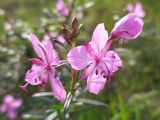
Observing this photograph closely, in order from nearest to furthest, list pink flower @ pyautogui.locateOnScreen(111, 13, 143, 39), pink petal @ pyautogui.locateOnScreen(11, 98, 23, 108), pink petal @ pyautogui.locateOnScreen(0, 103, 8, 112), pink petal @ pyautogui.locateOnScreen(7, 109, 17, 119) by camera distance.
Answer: pink flower @ pyautogui.locateOnScreen(111, 13, 143, 39), pink petal @ pyautogui.locateOnScreen(11, 98, 23, 108), pink petal @ pyautogui.locateOnScreen(7, 109, 17, 119), pink petal @ pyautogui.locateOnScreen(0, 103, 8, 112)

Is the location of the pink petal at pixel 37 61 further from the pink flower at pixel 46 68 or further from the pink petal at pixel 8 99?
the pink petal at pixel 8 99

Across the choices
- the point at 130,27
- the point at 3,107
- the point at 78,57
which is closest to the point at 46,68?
the point at 78,57

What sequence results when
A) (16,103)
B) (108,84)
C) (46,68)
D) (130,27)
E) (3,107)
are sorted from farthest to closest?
1. (108,84)
2. (3,107)
3. (16,103)
4. (46,68)
5. (130,27)

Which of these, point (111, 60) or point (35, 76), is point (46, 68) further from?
point (111, 60)

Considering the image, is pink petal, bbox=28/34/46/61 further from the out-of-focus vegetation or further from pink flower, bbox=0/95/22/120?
pink flower, bbox=0/95/22/120

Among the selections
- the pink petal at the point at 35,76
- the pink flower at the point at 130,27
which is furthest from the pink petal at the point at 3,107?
the pink flower at the point at 130,27

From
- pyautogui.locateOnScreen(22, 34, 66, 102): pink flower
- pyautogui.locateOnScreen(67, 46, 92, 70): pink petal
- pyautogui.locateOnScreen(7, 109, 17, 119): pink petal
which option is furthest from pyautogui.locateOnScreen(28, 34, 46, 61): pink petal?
pyautogui.locateOnScreen(7, 109, 17, 119): pink petal

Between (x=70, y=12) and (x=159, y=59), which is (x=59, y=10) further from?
(x=159, y=59)

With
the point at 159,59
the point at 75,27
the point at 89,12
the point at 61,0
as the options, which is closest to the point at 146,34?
the point at 159,59
